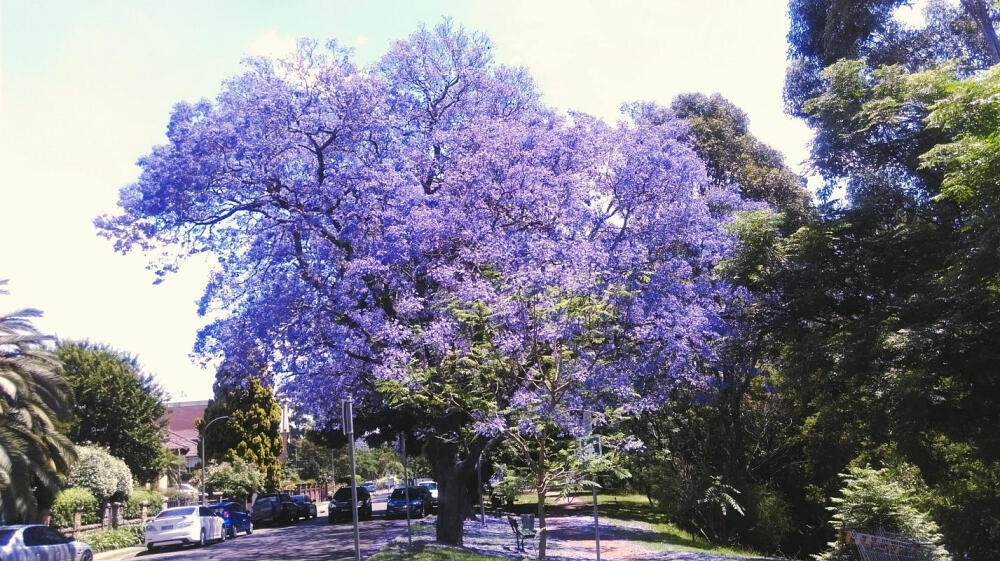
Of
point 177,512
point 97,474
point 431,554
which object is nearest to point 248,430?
point 97,474

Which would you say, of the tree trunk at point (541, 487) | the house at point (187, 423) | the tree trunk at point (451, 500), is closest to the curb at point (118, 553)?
the tree trunk at point (451, 500)

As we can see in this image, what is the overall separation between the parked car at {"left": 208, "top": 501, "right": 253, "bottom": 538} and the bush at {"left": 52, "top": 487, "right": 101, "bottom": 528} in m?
4.17

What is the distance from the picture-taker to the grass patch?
15812 mm

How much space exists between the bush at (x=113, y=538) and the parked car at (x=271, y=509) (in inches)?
324

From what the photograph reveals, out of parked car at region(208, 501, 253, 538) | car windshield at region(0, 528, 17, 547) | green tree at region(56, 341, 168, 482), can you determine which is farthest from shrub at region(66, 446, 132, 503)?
car windshield at region(0, 528, 17, 547)

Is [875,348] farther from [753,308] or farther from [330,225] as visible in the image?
[330,225]

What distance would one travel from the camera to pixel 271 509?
38000 millimetres

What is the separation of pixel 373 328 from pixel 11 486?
13.1 m

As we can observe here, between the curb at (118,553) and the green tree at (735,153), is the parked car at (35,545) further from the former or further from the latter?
the green tree at (735,153)

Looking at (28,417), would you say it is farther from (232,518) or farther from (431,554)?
(431,554)

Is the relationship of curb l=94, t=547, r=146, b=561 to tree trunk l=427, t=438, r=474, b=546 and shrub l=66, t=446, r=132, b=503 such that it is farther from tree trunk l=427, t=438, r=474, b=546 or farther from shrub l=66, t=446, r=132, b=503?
tree trunk l=427, t=438, r=474, b=546

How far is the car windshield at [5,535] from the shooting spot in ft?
54.5

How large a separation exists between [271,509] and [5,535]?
71.8ft

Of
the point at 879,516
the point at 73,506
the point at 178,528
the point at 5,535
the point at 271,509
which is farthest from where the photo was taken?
the point at 271,509
